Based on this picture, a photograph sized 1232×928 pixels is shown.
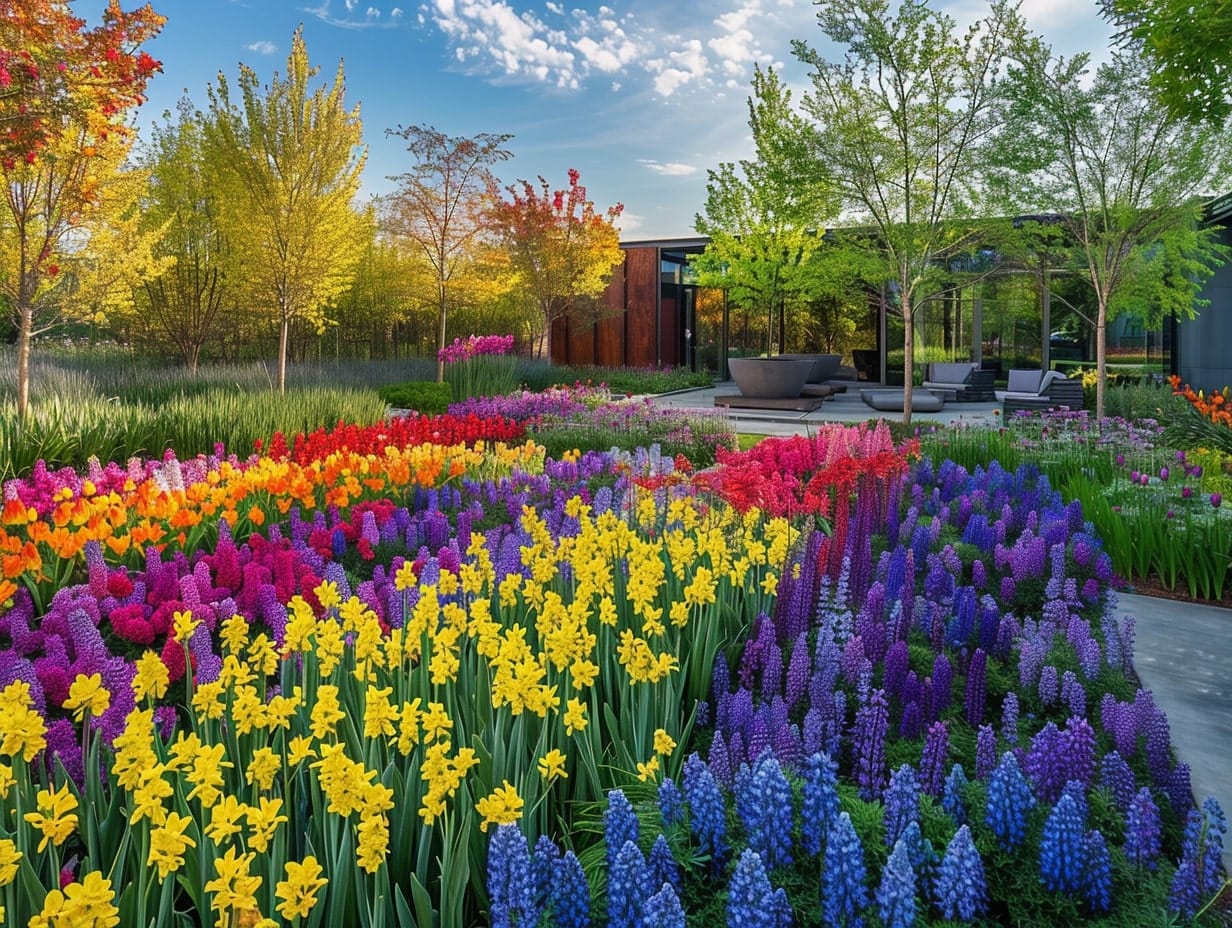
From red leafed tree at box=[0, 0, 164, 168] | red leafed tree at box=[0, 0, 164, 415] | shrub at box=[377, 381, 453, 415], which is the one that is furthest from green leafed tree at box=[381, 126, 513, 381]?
red leafed tree at box=[0, 0, 164, 168]

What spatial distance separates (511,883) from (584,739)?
26.8 inches

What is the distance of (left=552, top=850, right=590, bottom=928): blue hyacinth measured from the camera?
154cm

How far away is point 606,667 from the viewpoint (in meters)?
2.59

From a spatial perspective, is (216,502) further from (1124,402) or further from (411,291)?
(411,291)

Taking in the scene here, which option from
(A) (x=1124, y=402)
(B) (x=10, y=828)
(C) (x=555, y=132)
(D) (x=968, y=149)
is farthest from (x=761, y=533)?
(C) (x=555, y=132)

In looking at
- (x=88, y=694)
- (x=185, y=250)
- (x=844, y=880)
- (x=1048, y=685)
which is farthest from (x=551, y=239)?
(x=844, y=880)

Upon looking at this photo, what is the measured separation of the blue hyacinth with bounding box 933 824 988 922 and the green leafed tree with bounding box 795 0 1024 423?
11.1m

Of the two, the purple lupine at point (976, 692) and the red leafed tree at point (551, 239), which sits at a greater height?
the red leafed tree at point (551, 239)

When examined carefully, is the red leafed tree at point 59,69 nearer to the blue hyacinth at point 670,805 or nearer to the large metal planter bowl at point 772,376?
the blue hyacinth at point 670,805

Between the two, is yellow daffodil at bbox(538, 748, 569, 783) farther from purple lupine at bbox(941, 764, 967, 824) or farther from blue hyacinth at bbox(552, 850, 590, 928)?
purple lupine at bbox(941, 764, 967, 824)

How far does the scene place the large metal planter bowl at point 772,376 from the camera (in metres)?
17.2

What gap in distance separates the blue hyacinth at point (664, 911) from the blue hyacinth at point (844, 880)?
356 millimetres

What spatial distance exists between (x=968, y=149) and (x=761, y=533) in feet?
32.7

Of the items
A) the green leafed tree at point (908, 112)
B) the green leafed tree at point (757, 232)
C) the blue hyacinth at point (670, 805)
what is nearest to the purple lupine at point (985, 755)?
the blue hyacinth at point (670, 805)
